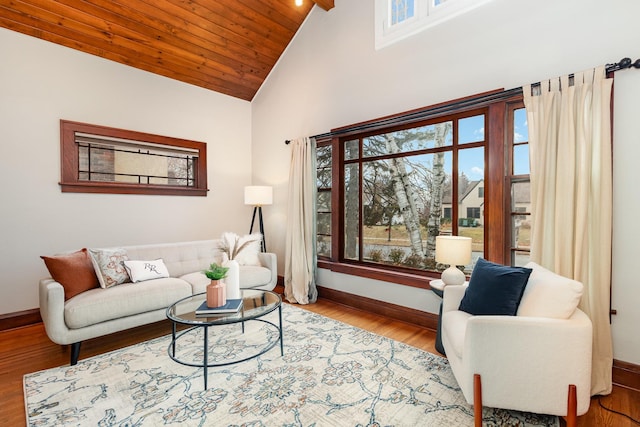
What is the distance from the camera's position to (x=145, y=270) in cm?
304

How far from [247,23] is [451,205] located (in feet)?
11.4

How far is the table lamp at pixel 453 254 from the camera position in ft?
8.21

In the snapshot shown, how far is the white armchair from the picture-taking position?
5.10 feet

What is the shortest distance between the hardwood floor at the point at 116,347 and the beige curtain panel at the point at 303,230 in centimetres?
31

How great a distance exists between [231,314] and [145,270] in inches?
53.5

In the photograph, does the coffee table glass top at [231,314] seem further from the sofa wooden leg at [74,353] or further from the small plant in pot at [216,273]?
the sofa wooden leg at [74,353]

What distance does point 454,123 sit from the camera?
3.08 metres

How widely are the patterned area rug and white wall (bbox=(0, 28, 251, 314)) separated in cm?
165

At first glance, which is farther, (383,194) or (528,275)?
(383,194)

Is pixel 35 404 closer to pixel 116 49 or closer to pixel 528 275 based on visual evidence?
pixel 528 275

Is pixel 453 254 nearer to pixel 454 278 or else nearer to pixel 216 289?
pixel 454 278

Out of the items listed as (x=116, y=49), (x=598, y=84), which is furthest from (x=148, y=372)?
(x=598, y=84)

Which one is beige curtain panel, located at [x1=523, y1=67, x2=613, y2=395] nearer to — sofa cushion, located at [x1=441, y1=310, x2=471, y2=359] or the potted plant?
sofa cushion, located at [x1=441, y1=310, x2=471, y2=359]

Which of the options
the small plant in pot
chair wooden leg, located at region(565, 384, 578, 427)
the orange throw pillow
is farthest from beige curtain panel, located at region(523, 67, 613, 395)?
the orange throw pillow
